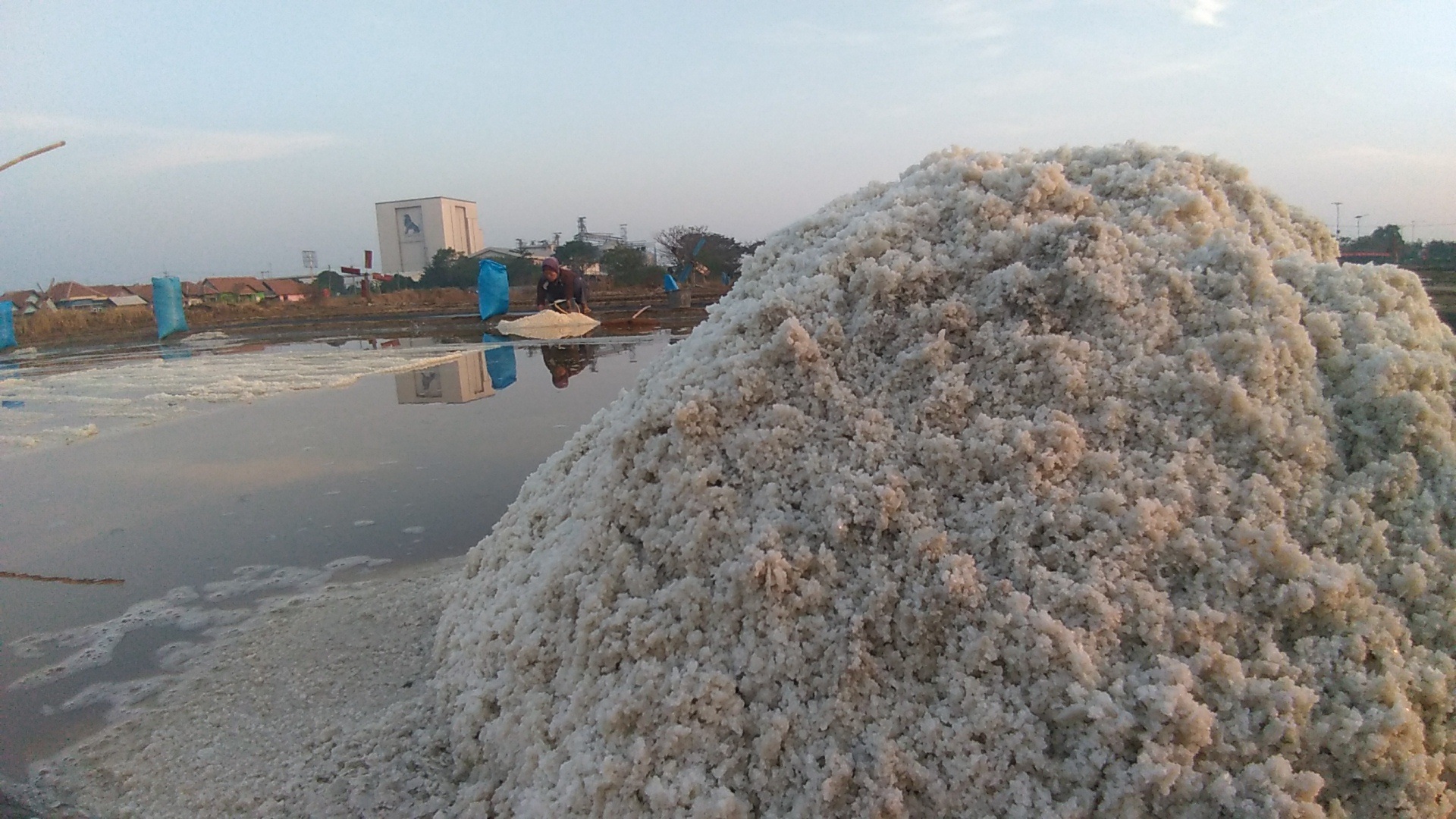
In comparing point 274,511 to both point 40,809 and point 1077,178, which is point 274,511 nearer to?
point 40,809

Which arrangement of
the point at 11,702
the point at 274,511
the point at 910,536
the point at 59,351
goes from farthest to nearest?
the point at 59,351
the point at 274,511
the point at 11,702
the point at 910,536

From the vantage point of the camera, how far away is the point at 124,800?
1.71 meters

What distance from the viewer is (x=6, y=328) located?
13.6 m

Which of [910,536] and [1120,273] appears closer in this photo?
[910,536]

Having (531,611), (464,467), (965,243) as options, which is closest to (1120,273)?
(965,243)

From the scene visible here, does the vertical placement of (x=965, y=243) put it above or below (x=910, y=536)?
above

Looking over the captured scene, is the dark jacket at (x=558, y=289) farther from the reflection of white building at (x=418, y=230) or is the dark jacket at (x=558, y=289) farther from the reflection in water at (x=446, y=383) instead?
the reflection of white building at (x=418, y=230)

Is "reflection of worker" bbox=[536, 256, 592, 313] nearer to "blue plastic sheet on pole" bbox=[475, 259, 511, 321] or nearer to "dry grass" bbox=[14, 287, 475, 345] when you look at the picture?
"blue plastic sheet on pole" bbox=[475, 259, 511, 321]

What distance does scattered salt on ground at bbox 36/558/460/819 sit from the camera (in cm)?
163

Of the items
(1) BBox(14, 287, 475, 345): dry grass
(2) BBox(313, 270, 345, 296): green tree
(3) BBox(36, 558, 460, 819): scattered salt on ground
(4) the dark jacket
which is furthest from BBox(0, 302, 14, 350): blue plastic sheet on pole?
(2) BBox(313, 270, 345, 296): green tree

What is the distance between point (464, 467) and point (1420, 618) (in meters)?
3.90

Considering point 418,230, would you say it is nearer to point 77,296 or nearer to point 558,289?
point 77,296

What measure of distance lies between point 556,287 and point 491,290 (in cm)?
182

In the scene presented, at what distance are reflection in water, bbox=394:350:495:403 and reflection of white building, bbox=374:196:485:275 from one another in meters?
40.5
